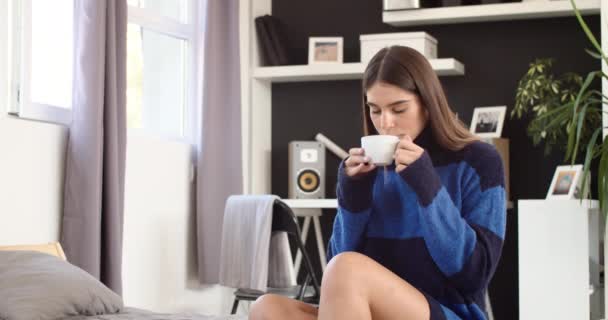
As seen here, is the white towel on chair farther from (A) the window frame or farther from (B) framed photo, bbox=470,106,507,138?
(B) framed photo, bbox=470,106,507,138

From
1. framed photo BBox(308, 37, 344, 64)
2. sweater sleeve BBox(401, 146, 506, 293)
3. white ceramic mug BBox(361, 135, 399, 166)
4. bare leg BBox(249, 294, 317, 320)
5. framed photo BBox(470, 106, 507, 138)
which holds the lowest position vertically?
bare leg BBox(249, 294, 317, 320)

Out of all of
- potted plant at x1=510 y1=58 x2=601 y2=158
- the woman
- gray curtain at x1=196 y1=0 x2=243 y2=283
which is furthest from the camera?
gray curtain at x1=196 y1=0 x2=243 y2=283

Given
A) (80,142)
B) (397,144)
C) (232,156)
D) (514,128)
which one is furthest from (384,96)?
(514,128)

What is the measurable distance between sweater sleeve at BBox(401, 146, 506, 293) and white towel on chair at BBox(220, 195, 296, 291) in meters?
2.24

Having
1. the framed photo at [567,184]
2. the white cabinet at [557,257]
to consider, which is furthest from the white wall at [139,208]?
the framed photo at [567,184]

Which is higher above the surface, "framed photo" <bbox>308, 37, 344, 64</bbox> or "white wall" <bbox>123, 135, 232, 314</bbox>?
"framed photo" <bbox>308, 37, 344, 64</bbox>

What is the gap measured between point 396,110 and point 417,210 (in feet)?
0.71

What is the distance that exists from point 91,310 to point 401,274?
1.19 meters

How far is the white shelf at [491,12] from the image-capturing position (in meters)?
Answer: 4.69

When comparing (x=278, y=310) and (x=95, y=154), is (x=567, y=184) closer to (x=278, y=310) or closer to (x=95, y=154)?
(x=95, y=154)

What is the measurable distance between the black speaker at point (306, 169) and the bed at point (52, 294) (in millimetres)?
2354

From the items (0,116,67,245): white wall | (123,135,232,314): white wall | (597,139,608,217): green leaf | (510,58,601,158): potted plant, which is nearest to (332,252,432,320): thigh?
(0,116,67,245): white wall

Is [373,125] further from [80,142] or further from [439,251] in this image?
[80,142]

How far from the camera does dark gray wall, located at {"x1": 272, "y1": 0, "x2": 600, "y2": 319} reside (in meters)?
4.97
